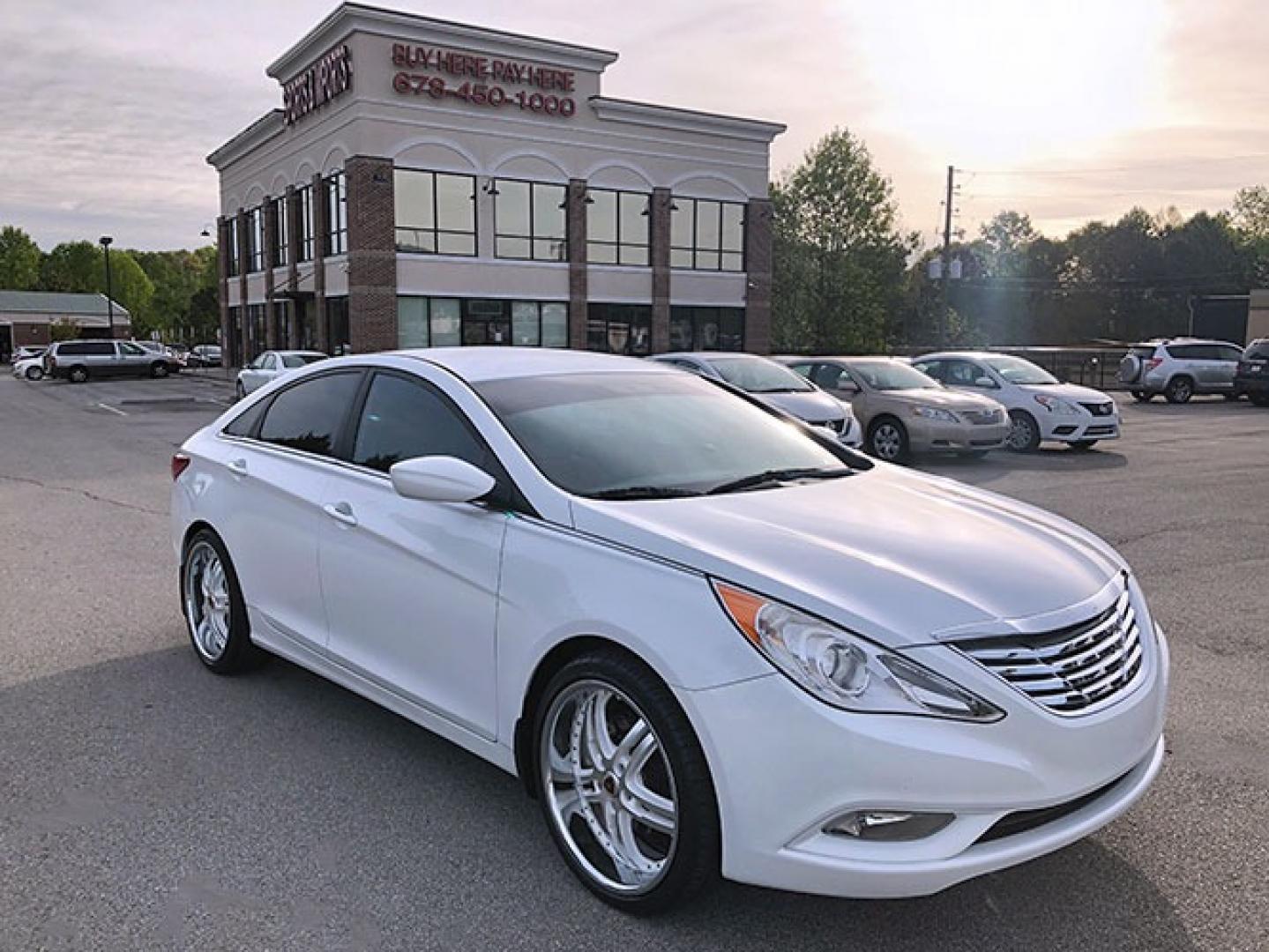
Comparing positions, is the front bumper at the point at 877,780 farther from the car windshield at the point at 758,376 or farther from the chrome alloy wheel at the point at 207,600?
the car windshield at the point at 758,376

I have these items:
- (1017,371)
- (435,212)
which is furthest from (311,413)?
(435,212)

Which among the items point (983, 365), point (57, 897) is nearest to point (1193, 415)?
point (983, 365)

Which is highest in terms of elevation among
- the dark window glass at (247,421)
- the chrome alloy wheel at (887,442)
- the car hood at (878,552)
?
the dark window glass at (247,421)

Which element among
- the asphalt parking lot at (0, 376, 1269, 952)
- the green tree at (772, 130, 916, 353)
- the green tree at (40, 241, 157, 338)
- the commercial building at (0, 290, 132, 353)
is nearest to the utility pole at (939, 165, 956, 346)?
the green tree at (772, 130, 916, 353)

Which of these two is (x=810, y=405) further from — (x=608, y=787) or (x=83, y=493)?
(x=608, y=787)

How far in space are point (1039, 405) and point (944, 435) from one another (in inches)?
101

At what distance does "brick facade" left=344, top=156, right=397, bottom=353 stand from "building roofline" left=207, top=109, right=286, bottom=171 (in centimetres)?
771

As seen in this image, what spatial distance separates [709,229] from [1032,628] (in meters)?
36.5

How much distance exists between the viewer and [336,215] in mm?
33219

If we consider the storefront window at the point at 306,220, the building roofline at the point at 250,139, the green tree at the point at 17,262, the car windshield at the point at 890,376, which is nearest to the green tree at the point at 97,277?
the green tree at the point at 17,262

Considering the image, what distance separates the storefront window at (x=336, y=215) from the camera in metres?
32.4

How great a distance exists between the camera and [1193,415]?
23844 mm

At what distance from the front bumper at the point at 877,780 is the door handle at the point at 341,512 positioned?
6.11 ft

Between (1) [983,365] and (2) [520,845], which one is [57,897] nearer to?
(2) [520,845]
